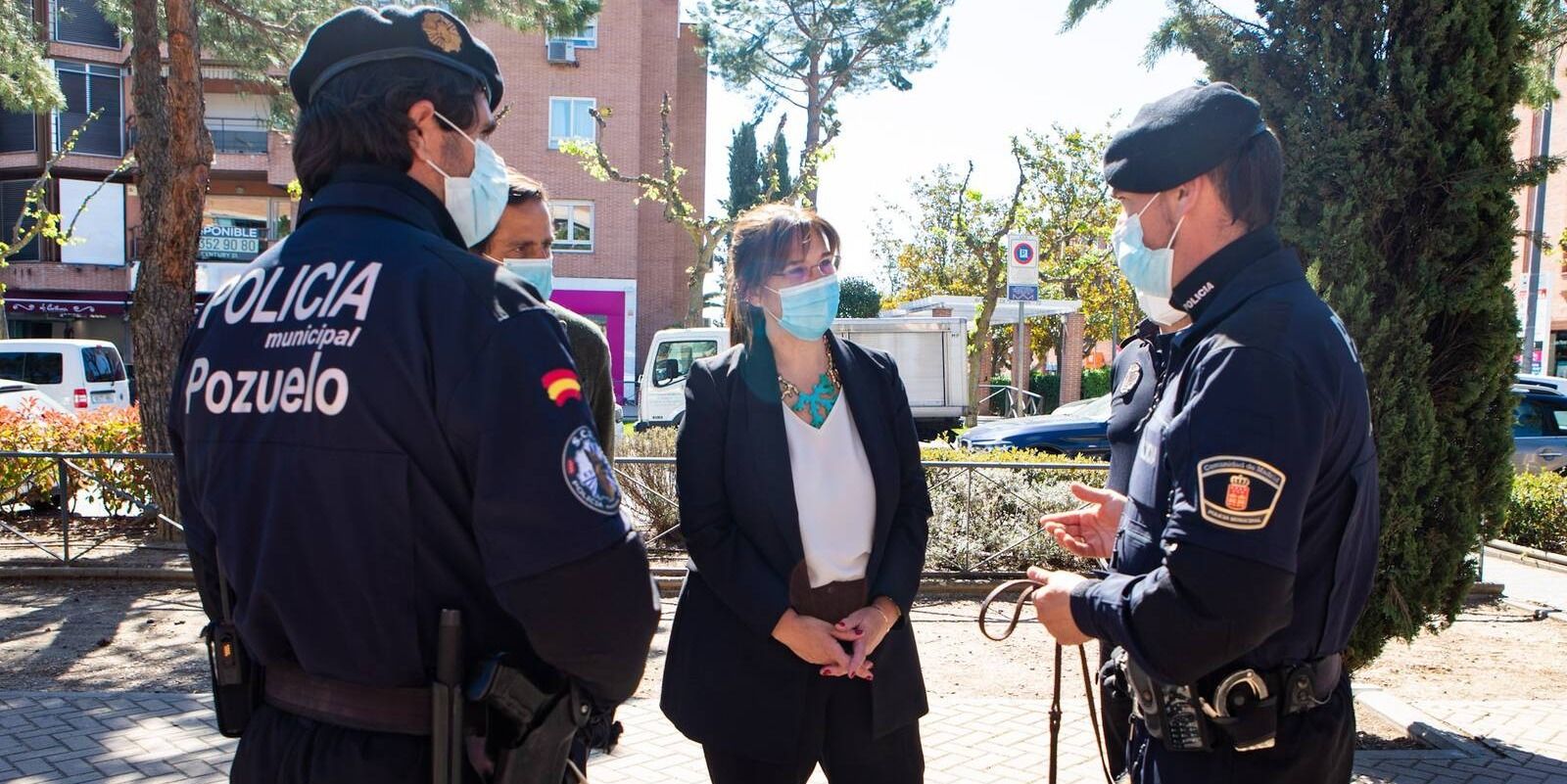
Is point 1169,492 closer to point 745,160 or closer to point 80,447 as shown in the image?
point 80,447

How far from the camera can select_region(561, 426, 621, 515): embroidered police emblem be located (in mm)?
1659

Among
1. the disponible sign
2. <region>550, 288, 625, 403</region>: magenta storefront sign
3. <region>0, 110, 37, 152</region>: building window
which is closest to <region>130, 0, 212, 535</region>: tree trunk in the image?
<region>550, 288, 625, 403</region>: magenta storefront sign

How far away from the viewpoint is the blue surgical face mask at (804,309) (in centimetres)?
299

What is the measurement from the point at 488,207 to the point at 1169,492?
134cm

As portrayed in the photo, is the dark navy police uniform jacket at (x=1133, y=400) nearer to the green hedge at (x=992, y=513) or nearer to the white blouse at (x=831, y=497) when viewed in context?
the white blouse at (x=831, y=497)

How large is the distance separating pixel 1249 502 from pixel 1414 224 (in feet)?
11.1

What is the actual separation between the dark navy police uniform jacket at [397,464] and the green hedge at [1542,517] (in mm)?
10700

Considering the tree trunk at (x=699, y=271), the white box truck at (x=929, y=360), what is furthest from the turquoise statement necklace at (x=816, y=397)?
the tree trunk at (x=699, y=271)

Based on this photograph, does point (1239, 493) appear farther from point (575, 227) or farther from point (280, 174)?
point (280, 174)

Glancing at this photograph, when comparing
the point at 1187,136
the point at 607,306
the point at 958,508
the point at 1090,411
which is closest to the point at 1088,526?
the point at 1187,136

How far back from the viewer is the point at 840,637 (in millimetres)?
2744

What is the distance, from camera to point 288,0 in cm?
1041

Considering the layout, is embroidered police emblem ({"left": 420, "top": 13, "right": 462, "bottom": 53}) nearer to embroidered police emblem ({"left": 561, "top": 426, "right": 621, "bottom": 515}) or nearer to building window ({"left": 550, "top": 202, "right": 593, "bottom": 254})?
embroidered police emblem ({"left": 561, "top": 426, "right": 621, "bottom": 515})

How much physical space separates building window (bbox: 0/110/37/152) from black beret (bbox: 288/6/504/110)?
125ft
